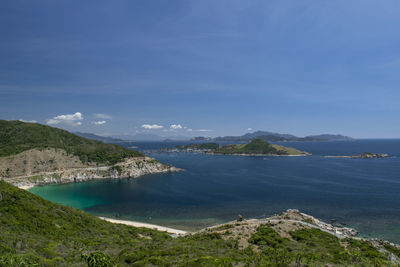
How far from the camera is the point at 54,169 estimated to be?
9225cm

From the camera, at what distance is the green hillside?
98.4 meters

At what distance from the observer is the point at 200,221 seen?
49.7 meters

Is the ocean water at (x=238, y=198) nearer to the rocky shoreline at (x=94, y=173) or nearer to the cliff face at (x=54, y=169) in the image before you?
the rocky shoreline at (x=94, y=173)

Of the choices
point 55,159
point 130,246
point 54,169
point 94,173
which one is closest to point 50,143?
point 55,159

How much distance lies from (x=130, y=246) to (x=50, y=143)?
347 ft

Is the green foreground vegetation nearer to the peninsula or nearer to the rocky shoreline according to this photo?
the rocky shoreline

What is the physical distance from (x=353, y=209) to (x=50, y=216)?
6987 centimetres

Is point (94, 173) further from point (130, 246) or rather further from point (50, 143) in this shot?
point (130, 246)

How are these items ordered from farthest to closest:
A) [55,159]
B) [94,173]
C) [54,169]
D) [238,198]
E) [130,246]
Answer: [94,173] < [55,159] < [54,169] < [238,198] < [130,246]

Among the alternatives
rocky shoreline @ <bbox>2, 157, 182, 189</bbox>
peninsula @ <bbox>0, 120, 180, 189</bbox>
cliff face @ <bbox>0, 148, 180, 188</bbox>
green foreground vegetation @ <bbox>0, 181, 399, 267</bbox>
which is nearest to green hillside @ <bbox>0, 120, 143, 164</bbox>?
peninsula @ <bbox>0, 120, 180, 189</bbox>

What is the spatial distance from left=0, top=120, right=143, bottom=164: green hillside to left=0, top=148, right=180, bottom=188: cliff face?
13.5 ft

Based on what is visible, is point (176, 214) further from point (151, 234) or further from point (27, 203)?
point (27, 203)

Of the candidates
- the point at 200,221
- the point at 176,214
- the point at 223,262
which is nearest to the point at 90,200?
the point at 176,214

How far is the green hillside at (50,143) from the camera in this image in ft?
323
